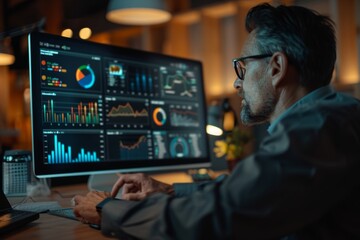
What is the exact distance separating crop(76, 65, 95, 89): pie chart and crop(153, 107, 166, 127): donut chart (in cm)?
32

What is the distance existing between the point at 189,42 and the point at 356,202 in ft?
18.9

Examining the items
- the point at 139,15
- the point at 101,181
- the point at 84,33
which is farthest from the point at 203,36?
the point at 101,181

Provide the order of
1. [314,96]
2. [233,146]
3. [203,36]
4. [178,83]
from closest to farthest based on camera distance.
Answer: [314,96], [178,83], [233,146], [203,36]

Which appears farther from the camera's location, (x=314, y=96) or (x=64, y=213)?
(x=64, y=213)

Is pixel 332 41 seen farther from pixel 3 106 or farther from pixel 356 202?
pixel 3 106

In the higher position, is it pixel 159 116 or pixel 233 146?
pixel 159 116

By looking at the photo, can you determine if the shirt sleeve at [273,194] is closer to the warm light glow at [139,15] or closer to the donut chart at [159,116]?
the donut chart at [159,116]

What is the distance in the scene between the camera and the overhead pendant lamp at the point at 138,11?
3371mm

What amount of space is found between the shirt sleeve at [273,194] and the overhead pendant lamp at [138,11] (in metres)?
2.72

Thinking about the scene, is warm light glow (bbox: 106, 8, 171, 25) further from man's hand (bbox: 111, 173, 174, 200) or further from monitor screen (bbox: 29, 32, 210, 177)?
man's hand (bbox: 111, 173, 174, 200)

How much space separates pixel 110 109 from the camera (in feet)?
5.49

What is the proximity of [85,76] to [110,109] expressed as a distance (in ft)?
0.51

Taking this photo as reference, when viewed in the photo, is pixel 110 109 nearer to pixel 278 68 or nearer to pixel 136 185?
pixel 136 185

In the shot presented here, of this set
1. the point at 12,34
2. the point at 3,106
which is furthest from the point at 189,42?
the point at 12,34
